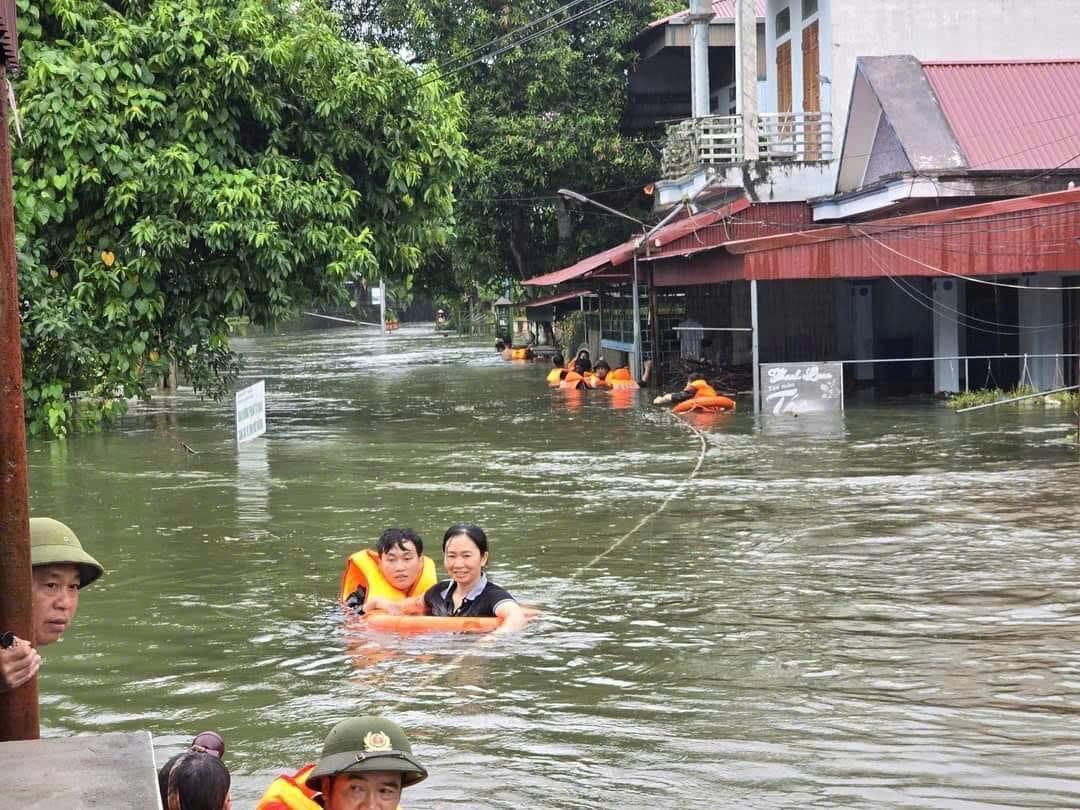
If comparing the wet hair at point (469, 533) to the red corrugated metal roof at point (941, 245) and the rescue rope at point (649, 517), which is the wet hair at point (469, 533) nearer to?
the rescue rope at point (649, 517)

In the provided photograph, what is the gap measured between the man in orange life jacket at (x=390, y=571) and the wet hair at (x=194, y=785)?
18.5ft

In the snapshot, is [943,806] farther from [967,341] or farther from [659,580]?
[967,341]

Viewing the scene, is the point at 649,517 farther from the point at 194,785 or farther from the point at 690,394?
the point at 690,394

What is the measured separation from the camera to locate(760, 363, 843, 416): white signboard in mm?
26641

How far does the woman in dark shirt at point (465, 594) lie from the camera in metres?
10.3

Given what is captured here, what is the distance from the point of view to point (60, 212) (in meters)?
21.3

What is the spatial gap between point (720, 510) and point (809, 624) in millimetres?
5425

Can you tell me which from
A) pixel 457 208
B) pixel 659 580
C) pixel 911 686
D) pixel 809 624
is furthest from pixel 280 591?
pixel 457 208

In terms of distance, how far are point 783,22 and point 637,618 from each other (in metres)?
26.4

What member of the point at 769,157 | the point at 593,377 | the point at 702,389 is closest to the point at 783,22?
the point at 769,157

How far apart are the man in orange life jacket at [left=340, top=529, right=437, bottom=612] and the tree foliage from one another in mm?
31226

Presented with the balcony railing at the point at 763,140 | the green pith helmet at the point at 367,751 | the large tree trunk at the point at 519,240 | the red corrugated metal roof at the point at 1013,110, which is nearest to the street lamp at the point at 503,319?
the large tree trunk at the point at 519,240

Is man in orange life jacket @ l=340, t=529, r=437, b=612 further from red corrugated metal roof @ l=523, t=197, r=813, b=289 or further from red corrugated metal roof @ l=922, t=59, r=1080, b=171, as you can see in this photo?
red corrugated metal roof @ l=922, t=59, r=1080, b=171

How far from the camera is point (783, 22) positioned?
35375 mm
